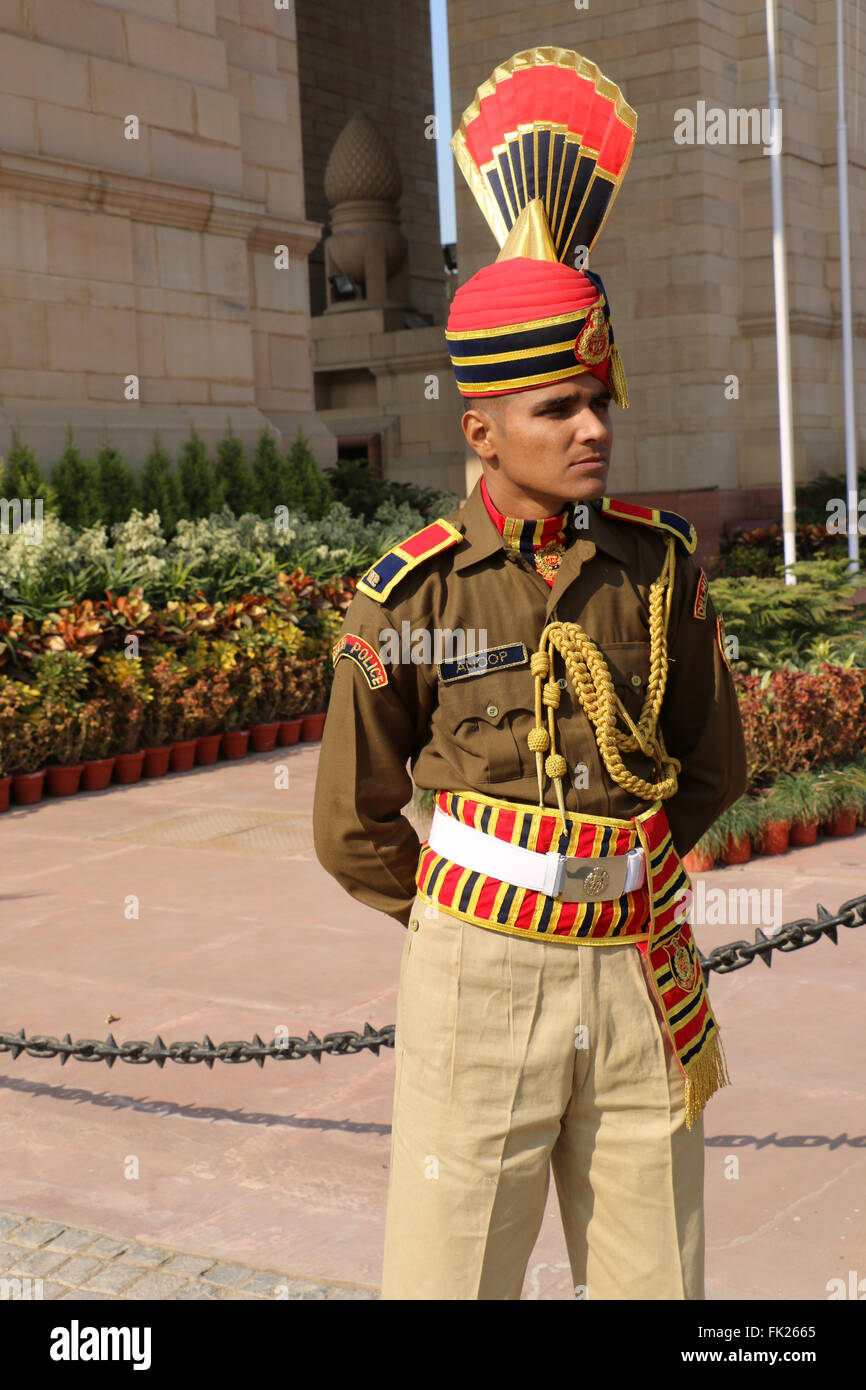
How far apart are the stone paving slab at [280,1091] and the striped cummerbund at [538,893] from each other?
1.48 m

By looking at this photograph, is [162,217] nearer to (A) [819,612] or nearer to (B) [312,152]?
(A) [819,612]

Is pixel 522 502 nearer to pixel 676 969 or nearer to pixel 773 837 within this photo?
pixel 676 969

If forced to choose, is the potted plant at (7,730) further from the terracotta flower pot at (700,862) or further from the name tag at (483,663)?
the name tag at (483,663)

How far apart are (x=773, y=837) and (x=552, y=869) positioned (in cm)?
552

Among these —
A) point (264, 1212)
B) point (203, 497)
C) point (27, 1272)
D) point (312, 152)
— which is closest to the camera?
point (27, 1272)

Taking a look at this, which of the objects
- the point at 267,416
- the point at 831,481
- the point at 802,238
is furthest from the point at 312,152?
the point at 267,416

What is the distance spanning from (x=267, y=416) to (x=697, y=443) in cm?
697

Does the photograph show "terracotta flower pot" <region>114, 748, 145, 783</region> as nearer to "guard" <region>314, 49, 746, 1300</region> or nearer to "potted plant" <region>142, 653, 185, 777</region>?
"potted plant" <region>142, 653, 185, 777</region>

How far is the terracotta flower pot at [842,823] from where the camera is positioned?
8109mm

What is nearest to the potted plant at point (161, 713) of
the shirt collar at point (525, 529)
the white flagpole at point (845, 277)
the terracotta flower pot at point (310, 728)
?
the terracotta flower pot at point (310, 728)

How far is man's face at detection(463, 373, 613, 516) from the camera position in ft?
8.02

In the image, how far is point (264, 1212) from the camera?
4094 millimetres

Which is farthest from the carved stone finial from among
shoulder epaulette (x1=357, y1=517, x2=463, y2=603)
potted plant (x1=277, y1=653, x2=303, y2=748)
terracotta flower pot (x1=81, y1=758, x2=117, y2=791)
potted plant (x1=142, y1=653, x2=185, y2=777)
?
shoulder epaulette (x1=357, y1=517, x2=463, y2=603)

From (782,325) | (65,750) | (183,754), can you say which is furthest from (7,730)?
(782,325)
